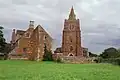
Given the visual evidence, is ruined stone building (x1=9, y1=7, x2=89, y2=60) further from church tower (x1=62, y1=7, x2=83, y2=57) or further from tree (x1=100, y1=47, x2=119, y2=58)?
tree (x1=100, y1=47, x2=119, y2=58)

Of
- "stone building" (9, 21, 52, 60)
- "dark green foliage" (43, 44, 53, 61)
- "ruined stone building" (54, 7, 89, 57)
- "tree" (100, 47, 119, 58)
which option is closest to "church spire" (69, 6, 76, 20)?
"ruined stone building" (54, 7, 89, 57)

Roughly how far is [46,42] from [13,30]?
Result: 29376mm

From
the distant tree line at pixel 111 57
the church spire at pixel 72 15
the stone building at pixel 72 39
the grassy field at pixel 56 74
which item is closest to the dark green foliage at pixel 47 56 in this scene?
the distant tree line at pixel 111 57

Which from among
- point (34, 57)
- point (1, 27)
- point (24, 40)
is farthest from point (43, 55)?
point (1, 27)

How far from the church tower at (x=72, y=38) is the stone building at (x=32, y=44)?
48.6 feet

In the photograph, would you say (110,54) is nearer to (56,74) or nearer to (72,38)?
(72,38)

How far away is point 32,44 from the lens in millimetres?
103375

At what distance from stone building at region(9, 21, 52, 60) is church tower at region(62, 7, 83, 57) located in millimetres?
14799

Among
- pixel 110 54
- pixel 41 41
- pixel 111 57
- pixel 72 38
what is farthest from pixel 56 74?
pixel 110 54

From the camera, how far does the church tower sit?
378 ft

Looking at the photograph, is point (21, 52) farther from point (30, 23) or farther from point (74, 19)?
point (74, 19)

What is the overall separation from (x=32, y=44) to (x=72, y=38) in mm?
20256

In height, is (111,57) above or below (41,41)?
below

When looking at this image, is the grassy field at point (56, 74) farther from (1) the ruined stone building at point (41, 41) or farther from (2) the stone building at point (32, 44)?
(2) the stone building at point (32, 44)
